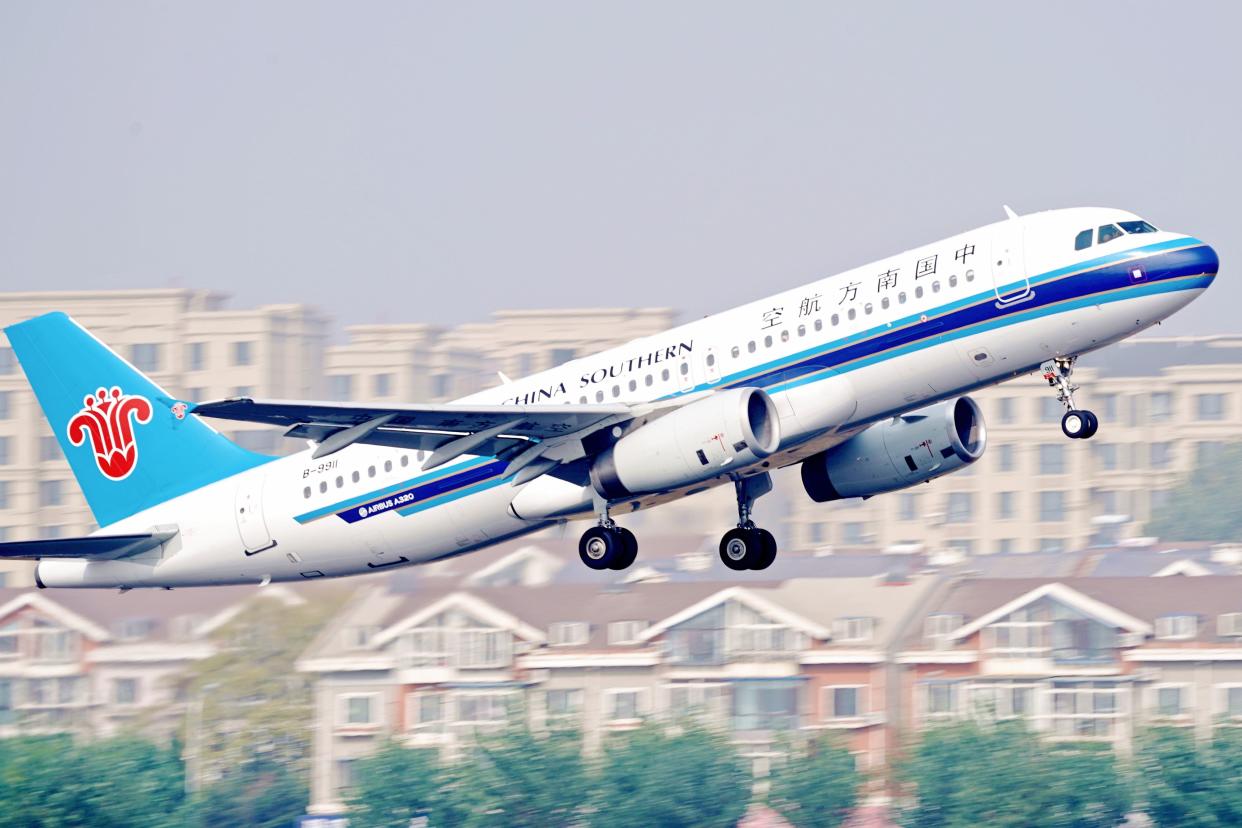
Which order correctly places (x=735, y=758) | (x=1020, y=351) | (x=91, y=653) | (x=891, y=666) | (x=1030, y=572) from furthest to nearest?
1. (x=1030, y=572)
2. (x=91, y=653)
3. (x=891, y=666)
4. (x=735, y=758)
5. (x=1020, y=351)

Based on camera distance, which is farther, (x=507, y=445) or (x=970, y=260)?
(x=507, y=445)

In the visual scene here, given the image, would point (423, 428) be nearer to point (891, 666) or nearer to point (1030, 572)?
point (891, 666)

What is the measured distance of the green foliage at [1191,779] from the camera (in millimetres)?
A: 82562

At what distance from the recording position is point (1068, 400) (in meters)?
37.3

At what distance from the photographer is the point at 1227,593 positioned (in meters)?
95.3

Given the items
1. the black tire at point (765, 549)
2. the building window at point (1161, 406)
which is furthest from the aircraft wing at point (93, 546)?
the building window at point (1161, 406)

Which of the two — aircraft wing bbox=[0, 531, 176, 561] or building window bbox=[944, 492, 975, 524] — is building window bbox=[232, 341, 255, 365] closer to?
building window bbox=[944, 492, 975, 524]

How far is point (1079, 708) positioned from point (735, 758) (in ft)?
56.9

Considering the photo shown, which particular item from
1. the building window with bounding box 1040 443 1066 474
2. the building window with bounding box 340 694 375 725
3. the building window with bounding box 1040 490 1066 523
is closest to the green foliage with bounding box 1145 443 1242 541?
the building window with bounding box 1040 490 1066 523

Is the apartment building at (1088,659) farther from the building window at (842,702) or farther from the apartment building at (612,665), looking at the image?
the apartment building at (612,665)

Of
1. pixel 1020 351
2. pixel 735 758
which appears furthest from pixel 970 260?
pixel 735 758

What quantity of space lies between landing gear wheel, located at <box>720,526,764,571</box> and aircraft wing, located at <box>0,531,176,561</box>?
13.1 metres

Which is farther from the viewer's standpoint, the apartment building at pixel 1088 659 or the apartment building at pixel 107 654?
the apartment building at pixel 107 654

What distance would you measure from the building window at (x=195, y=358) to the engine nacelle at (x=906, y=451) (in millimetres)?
138561
